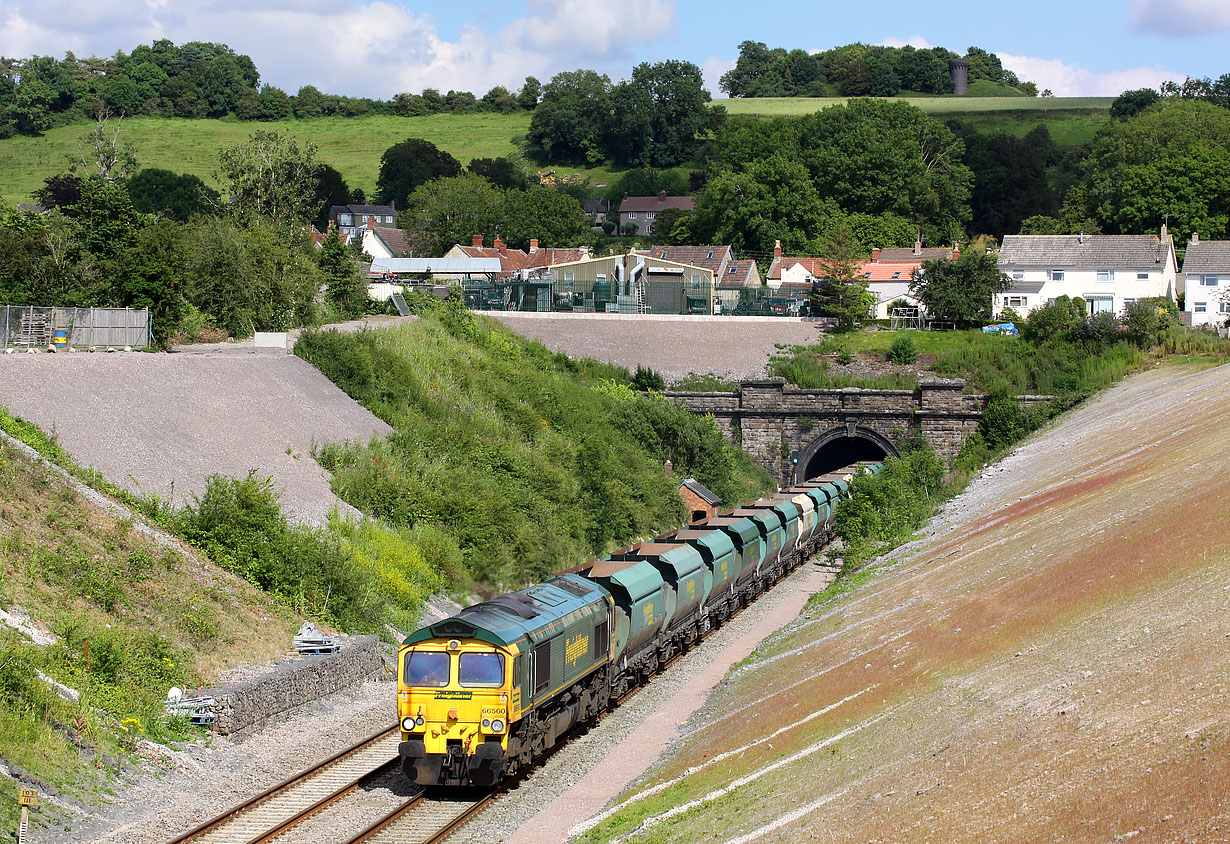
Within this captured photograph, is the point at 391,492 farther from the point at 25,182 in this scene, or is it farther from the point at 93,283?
the point at 25,182

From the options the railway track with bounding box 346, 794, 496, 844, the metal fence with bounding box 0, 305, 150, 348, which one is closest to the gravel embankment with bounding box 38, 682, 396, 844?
the railway track with bounding box 346, 794, 496, 844

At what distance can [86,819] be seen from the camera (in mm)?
17922

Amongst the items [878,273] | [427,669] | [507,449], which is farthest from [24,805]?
[878,273]

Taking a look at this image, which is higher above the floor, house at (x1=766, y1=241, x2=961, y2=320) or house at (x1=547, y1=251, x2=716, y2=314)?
house at (x1=766, y1=241, x2=961, y2=320)

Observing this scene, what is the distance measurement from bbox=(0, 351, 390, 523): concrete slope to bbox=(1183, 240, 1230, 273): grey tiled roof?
65.2m

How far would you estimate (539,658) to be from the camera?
2142 centimetres

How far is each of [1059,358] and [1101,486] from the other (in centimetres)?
4247

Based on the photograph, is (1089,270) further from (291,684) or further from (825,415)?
(291,684)

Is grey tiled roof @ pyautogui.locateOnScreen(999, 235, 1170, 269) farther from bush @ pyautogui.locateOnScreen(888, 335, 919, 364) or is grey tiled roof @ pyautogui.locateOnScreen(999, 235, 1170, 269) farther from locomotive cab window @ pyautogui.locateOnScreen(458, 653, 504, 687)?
locomotive cab window @ pyautogui.locateOnScreen(458, 653, 504, 687)

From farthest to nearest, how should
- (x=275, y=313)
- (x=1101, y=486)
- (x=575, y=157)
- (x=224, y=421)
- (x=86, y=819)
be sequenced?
(x=575, y=157)
(x=275, y=313)
(x=224, y=421)
(x=1101, y=486)
(x=86, y=819)

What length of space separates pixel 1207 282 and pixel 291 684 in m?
80.1

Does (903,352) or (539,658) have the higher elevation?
(903,352)

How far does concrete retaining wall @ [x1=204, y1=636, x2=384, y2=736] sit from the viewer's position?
23.0 m

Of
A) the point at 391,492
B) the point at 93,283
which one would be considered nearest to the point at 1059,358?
the point at 391,492
